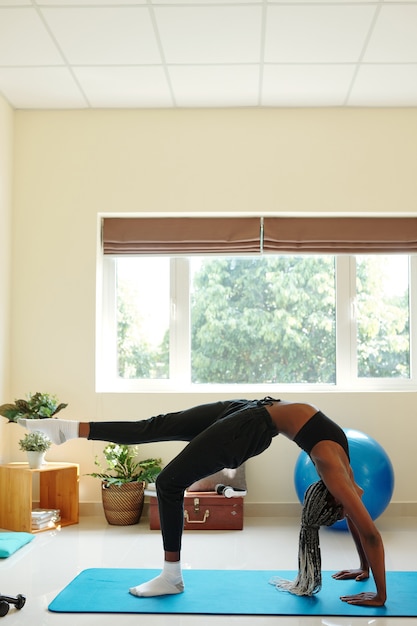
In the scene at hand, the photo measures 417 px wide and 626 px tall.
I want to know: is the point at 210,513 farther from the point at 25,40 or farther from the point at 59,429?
the point at 25,40

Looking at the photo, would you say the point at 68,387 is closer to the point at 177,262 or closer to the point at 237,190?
the point at 177,262

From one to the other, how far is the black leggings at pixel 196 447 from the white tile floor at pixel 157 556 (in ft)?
1.42

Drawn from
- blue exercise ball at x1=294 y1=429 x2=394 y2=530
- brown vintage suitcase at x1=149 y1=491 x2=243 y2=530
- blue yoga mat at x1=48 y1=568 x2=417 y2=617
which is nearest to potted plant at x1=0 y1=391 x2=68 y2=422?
brown vintage suitcase at x1=149 y1=491 x2=243 y2=530

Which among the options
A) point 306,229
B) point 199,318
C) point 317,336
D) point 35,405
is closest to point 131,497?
point 35,405

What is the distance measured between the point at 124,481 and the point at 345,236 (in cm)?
220

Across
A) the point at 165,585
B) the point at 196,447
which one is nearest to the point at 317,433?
the point at 196,447

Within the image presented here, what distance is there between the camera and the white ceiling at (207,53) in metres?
3.93

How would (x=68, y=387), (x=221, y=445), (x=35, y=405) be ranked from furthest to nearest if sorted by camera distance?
(x=68, y=387) < (x=35, y=405) < (x=221, y=445)

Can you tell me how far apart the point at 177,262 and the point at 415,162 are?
5.77 feet

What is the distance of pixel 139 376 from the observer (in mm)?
5410

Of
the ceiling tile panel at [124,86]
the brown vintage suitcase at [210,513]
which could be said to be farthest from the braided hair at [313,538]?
the ceiling tile panel at [124,86]

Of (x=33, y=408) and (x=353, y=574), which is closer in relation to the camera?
(x=353, y=574)

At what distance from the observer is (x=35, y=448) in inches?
186

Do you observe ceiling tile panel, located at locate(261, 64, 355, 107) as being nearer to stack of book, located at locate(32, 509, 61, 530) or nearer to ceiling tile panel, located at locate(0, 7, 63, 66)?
ceiling tile panel, located at locate(0, 7, 63, 66)
